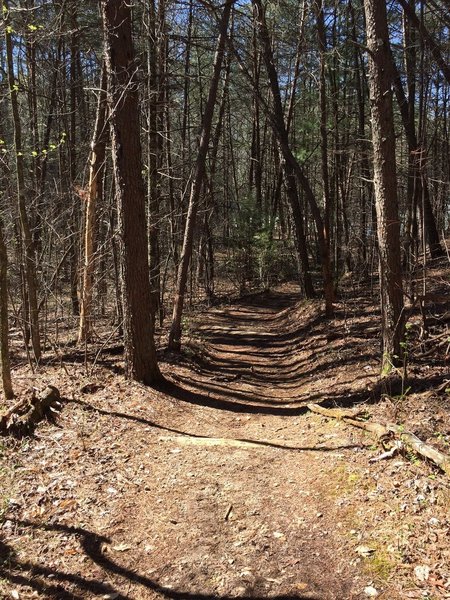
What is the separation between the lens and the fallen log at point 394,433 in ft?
14.4

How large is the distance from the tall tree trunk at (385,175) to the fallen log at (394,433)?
1.08 metres

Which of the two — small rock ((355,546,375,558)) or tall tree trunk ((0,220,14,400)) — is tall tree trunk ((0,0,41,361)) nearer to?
tall tree trunk ((0,220,14,400))

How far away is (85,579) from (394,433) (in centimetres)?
328

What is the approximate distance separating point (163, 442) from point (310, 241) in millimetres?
20567

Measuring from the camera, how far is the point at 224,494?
4.79m

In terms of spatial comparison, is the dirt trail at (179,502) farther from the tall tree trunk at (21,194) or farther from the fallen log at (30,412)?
the tall tree trunk at (21,194)

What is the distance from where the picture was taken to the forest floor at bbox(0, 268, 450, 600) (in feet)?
11.9

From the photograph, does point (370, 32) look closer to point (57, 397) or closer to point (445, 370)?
point (445, 370)

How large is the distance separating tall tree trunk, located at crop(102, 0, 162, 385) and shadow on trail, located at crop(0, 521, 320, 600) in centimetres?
369

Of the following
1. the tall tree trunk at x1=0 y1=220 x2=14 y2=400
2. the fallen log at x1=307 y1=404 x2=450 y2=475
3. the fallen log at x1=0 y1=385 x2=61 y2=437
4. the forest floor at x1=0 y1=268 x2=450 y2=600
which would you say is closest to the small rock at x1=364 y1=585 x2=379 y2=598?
the forest floor at x1=0 y1=268 x2=450 y2=600

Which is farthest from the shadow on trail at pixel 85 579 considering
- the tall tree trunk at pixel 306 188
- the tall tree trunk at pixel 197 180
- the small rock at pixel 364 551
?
the tall tree trunk at pixel 306 188

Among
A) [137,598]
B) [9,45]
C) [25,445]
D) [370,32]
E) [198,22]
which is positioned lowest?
[137,598]

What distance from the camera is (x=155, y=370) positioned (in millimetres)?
7828

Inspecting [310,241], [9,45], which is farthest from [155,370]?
[310,241]
